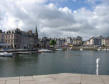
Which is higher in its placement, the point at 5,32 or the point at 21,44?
the point at 5,32

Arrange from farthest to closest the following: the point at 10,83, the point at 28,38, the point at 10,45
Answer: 1. the point at 28,38
2. the point at 10,45
3. the point at 10,83

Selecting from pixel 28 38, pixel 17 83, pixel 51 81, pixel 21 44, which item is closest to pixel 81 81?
pixel 51 81

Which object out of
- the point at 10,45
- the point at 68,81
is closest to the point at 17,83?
the point at 68,81

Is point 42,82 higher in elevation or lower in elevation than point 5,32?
lower

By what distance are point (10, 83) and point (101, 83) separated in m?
4.56

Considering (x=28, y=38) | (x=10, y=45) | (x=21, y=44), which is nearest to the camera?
(x=10, y=45)

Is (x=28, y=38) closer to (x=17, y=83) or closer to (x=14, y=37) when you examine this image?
(x=14, y=37)

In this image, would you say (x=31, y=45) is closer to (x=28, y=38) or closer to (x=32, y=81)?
(x=28, y=38)

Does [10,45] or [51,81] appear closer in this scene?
[51,81]

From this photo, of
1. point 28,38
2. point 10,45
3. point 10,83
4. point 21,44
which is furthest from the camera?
point 28,38

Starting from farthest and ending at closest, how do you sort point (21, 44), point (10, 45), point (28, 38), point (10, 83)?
point (28, 38)
point (21, 44)
point (10, 45)
point (10, 83)

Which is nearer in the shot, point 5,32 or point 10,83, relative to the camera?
point 10,83

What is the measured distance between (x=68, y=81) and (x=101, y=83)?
5.45ft

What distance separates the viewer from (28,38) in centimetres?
13625
